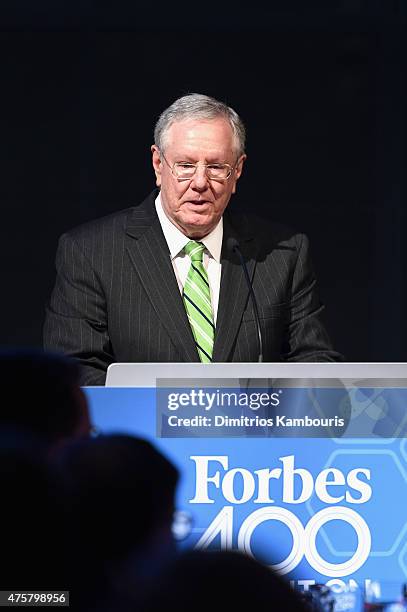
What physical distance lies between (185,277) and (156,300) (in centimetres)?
11

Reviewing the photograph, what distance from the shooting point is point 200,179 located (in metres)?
2.79

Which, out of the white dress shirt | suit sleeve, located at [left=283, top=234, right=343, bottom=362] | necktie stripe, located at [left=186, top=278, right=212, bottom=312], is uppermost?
the white dress shirt

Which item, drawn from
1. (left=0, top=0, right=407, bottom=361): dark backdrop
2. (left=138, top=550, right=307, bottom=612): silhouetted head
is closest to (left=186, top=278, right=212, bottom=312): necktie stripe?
(left=138, top=550, right=307, bottom=612): silhouetted head

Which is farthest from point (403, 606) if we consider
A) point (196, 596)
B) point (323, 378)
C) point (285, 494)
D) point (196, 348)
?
point (196, 596)

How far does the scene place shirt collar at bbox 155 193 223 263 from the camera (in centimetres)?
283

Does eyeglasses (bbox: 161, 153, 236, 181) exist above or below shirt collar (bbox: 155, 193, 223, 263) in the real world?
above

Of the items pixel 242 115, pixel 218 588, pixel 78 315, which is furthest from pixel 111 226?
pixel 218 588

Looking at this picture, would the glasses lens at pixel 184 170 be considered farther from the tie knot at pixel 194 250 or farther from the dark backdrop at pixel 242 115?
the dark backdrop at pixel 242 115

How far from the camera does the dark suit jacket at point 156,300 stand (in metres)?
2.67

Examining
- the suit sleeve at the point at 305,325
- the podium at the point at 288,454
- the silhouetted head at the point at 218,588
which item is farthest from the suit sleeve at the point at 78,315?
the silhouetted head at the point at 218,588

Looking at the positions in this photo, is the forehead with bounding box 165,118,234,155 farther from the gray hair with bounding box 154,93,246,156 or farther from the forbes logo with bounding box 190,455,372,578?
the forbes logo with bounding box 190,455,372,578

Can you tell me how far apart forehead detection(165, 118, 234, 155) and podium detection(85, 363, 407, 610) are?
0.94 metres

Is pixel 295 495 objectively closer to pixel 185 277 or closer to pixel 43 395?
pixel 43 395

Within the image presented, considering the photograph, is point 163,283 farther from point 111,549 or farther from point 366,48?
point 366,48
